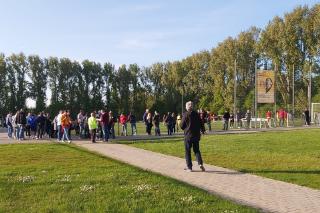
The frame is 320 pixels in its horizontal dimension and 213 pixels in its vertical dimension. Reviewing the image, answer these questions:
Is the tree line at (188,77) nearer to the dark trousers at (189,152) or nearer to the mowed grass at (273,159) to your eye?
the mowed grass at (273,159)

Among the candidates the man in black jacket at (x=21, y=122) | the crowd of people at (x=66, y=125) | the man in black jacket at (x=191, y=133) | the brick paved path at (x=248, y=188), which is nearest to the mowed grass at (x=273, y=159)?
the brick paved path at (x=248, y=188)

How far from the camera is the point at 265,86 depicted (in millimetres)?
40406

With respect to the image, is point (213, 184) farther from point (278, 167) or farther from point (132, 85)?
point (132, 85)

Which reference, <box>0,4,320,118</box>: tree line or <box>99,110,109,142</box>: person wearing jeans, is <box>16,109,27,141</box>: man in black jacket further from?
<box>0,4,320,118</box>: tree line

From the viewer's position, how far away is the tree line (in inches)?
2803

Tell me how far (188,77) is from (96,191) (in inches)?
A: 3469

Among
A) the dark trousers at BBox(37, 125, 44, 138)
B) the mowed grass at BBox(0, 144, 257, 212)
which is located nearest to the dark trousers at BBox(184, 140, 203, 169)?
the mowed grass at BBox(0, 144, 257, 212)

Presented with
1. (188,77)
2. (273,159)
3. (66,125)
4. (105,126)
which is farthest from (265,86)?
(188,77)

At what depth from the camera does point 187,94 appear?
98.9 metres

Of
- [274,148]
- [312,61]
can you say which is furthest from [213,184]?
[312,61]

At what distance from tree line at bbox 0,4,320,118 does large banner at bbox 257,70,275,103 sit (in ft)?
90.6

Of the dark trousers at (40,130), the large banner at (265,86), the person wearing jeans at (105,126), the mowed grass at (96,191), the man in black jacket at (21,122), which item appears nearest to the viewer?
the mowed grass at (96,191)

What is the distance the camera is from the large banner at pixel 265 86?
4031cm

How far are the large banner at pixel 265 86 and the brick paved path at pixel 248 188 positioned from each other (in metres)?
26.7
